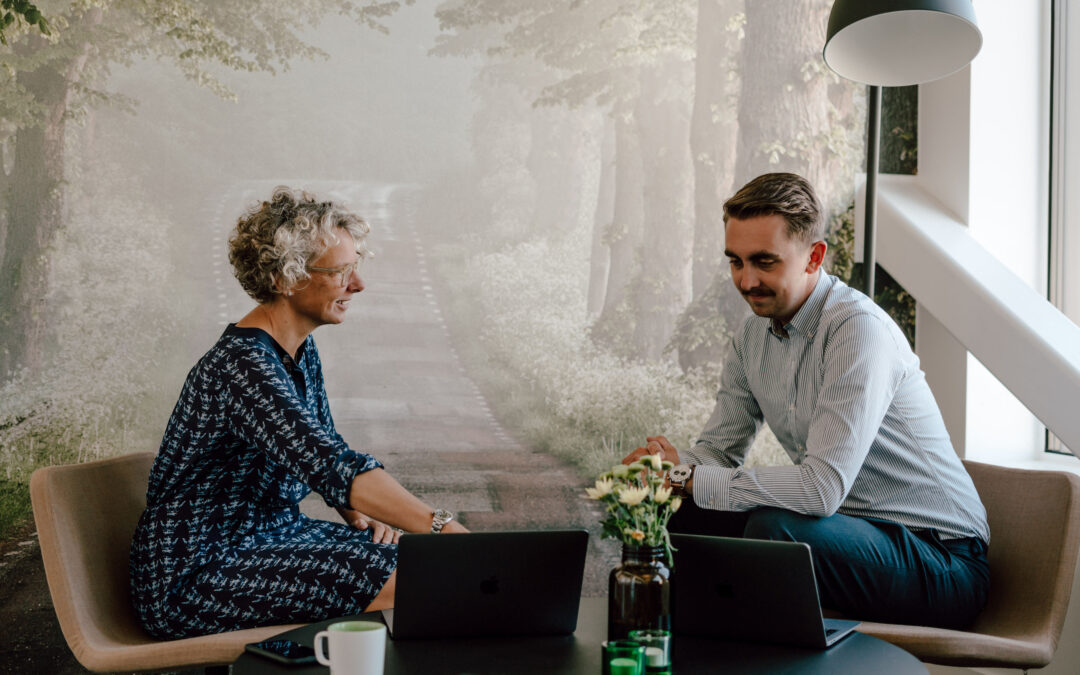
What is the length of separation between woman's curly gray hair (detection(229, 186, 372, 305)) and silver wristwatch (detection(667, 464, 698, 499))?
0.88m

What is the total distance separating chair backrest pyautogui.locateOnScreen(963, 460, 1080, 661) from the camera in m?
1.82

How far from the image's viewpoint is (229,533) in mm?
1888

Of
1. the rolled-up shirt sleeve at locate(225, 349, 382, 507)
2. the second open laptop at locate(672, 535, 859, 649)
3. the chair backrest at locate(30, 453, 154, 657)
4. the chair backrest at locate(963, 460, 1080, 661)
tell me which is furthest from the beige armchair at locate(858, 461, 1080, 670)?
the chair backrest at locate(30, 453, 154, 657)

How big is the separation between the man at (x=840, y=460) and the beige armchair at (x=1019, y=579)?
7cm

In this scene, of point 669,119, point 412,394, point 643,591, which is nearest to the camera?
point 643,591

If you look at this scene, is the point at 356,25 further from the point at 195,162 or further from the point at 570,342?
the point at 570,342

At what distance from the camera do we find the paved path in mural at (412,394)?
315 cm

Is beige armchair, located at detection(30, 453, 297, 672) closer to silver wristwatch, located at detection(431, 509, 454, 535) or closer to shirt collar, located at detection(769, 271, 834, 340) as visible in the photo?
silver wristwatch, located at detection(431, 509, 454, 535)

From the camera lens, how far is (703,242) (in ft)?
11.3

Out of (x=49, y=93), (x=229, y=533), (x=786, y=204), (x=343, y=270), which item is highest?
(x=49, y=93)

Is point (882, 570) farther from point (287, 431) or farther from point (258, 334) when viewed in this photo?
point (258, 334)

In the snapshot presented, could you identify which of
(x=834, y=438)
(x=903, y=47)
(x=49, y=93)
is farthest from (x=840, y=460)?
(x=49, y=93)

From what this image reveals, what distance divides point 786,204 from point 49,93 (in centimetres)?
232

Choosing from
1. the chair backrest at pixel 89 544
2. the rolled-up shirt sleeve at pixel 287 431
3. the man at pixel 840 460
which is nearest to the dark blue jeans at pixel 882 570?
the man at pixel 840 460
